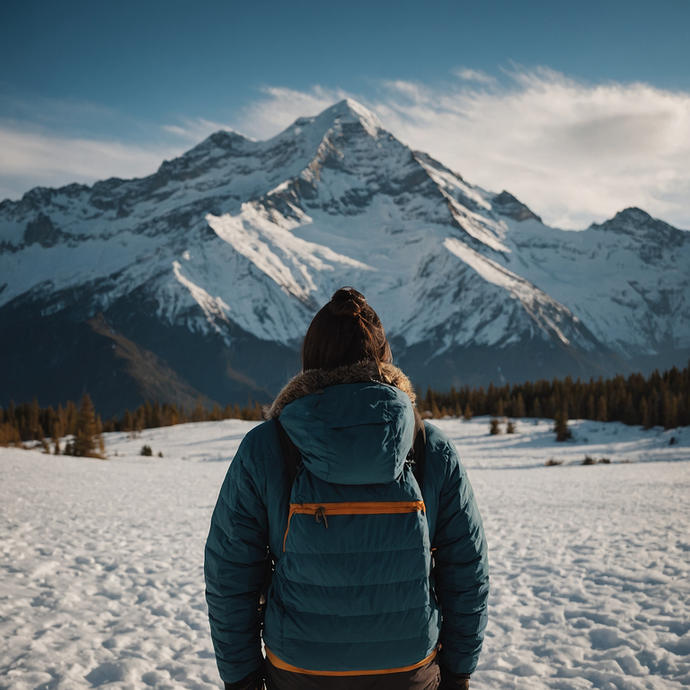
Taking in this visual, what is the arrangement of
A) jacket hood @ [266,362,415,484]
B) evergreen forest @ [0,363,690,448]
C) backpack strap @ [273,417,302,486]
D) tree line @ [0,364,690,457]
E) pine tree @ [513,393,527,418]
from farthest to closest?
pine tree @ [513,393,527,418]
tree line @ [0,364,690,457]
evergreen forest @ [0,363,690,448]
backpack strap @ [273,417,302,486]
jacket hood @ [266,362,415,484]

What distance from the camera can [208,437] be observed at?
45.3 meters

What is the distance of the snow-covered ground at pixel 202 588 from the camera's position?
4831mm

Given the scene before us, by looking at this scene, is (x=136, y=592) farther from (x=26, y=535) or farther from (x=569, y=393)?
(x=569, y=393)

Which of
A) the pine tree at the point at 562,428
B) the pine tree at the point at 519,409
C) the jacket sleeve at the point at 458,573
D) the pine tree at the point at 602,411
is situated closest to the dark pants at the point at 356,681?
the jacket sleeve at the point at 458,573

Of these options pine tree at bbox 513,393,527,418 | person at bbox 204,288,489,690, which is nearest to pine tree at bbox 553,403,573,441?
pine tree at bbox 513,393,527,418

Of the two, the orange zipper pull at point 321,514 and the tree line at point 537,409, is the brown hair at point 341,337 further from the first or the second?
the tree line at point 537,409

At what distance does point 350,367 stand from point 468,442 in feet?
134

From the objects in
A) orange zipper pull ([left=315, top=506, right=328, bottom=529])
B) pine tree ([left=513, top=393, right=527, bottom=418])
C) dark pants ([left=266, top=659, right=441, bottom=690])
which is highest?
orange zipper pull ([left=315, top=506, right=328, bottom=529])

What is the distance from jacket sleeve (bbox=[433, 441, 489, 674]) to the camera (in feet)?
8.29

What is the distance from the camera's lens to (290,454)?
236cm

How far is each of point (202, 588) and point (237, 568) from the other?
5487 mm

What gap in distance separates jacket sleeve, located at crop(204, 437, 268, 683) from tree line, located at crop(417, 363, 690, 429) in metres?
37.1

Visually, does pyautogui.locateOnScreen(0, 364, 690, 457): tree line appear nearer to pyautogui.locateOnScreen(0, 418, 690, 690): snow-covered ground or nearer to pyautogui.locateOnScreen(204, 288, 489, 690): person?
pyautogui.locateOnScreen(0, 418, 690, 690): snow-covered ground

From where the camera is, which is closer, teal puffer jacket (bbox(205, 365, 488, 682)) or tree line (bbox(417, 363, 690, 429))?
teal puffer jacket (bbox(205, 365, 488, 682))
